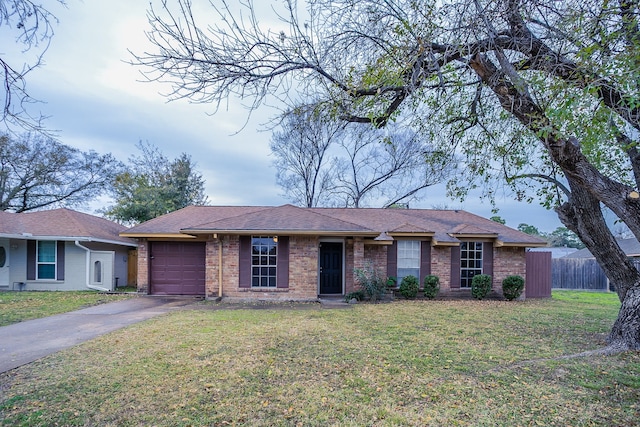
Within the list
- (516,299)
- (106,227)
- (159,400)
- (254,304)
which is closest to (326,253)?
(254,304)

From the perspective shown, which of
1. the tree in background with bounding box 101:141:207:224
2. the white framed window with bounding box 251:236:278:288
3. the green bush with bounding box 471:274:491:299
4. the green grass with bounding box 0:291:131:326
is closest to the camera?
the green grass with bounding box 0:291:131:326

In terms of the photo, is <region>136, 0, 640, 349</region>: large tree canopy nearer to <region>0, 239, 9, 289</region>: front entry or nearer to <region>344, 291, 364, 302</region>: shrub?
<region>344, 291, 364, 302</region>: shrub

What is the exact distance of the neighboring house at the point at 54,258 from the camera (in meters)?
14.5

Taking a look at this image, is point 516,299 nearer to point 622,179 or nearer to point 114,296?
point 622,179

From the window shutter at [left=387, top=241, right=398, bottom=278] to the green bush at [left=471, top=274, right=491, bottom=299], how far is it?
2911 millimetres

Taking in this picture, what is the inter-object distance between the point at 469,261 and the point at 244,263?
28.2 feet

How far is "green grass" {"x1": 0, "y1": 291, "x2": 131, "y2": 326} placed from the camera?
364 inches

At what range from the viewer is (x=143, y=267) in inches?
545

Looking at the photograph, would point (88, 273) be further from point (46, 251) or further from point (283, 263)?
point (283, 263)

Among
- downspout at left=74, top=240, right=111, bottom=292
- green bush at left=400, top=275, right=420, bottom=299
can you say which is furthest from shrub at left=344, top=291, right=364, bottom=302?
downspout at left=74, top=240, right=111, bottom=292

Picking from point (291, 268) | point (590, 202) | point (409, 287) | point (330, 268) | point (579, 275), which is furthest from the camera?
point (579, 275)

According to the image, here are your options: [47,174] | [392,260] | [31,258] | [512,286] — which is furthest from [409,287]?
[47,174]

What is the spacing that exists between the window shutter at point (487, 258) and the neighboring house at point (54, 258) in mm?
15019

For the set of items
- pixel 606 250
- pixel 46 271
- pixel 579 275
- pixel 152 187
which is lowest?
pixel 579 275
